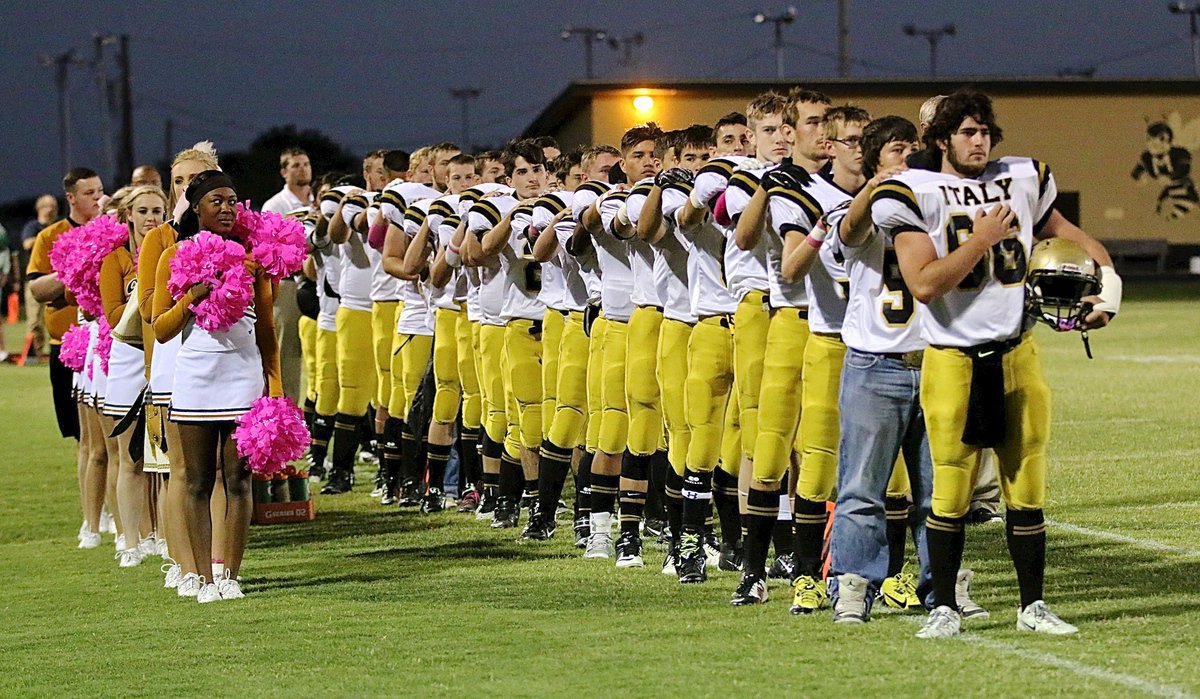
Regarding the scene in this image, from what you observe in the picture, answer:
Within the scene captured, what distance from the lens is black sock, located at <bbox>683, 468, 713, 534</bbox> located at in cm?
828

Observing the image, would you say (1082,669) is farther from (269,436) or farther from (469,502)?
(469,502)

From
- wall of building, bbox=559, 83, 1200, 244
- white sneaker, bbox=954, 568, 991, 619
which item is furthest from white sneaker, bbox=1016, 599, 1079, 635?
wall of building, bbox=559, 83, 1200, 244

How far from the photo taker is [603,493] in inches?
365

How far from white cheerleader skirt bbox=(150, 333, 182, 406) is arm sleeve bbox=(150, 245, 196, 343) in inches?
11.8

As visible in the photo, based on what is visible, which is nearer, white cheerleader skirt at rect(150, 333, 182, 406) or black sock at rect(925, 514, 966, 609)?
black sock at rect(925, 514, 966, 609)

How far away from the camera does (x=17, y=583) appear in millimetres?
9461

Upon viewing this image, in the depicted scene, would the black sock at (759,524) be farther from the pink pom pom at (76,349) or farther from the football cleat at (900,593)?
the pink pom pom at (76,349)

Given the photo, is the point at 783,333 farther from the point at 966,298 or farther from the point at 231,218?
the point at 231,218

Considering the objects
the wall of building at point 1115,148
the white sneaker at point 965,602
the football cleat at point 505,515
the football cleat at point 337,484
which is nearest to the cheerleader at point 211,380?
the football cleat at point 505,515

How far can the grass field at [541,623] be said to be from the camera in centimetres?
614

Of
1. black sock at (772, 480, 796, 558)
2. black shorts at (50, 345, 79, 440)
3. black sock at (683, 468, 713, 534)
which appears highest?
black shorts at (50, 345, 79, 440)

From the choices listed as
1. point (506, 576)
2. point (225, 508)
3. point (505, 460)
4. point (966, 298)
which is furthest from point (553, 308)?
point (966, 298)

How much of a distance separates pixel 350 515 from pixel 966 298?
6169 mm

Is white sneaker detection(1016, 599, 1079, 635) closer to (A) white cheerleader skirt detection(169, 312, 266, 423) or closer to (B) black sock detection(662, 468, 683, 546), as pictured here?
(B) black sock detection(662, 468, 683, 546)
